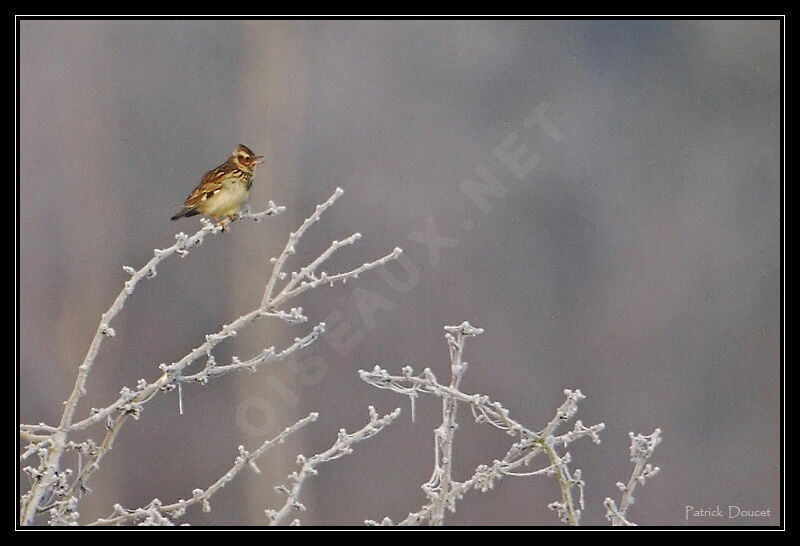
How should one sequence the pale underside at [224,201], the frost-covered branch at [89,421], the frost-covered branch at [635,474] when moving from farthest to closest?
the pale underside at [224,201], the frost-covered branch at [635,474], the frost-covered branch at [89,421]

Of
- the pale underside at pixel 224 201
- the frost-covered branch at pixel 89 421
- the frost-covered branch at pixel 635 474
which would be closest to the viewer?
the frost-covered branch at pixel 89 421

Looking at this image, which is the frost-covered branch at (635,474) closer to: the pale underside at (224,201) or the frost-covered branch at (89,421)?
the frost-covered branch at (89,421)

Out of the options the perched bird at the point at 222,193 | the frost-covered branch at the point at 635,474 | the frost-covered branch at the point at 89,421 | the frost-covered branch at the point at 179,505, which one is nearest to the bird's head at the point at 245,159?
the perched bird at the point at 222,193

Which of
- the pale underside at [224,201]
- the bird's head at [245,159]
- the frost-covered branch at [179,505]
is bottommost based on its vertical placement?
the frost-covered branch at [179,505]

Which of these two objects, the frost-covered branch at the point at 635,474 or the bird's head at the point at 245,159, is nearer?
the frost-covered branch at the point at 635,474

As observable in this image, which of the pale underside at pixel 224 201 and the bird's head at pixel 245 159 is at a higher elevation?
the bird's head at pixel 245 159

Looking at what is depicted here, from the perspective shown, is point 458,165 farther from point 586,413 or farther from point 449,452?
point 449,452

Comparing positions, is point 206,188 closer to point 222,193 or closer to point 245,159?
point 222,193

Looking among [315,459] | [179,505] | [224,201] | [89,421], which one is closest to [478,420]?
[315,459]
